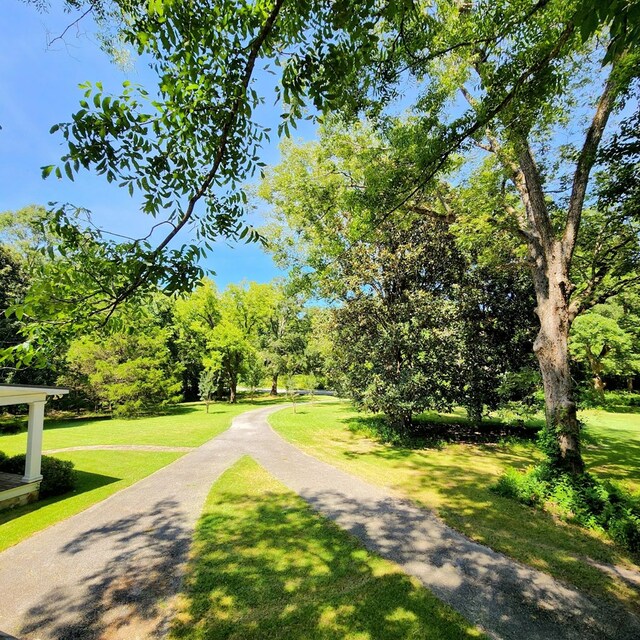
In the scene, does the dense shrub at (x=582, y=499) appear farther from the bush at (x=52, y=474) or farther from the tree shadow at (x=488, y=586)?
the bush at (x=52, y=474)

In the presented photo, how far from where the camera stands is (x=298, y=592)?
14.5 ft

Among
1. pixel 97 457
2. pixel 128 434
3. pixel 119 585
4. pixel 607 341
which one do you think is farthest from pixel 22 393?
pixel 607 341

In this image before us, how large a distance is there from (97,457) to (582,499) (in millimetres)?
14579

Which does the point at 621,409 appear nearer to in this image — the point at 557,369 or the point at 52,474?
the point at 557,369

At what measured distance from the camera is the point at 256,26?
7.20 ft

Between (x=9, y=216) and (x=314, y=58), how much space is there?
3628cm

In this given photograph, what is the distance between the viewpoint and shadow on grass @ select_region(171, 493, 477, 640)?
3797 millimetres

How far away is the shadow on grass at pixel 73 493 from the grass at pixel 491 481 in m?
6.79

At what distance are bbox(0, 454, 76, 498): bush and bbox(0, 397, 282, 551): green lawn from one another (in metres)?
0.31

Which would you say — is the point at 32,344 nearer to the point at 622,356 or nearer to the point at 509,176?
the point at 509,176

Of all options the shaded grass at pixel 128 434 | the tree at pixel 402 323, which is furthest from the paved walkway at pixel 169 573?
the shaded grass at pixel 128 434

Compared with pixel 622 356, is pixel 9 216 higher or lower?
higher

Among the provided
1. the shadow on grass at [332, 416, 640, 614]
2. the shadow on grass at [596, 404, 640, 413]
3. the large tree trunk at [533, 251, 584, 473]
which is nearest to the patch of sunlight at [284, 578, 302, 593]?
the shadow on grass at [332, 416, 640, 614]

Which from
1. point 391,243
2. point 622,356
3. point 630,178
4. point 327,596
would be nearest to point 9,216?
point 391,243
